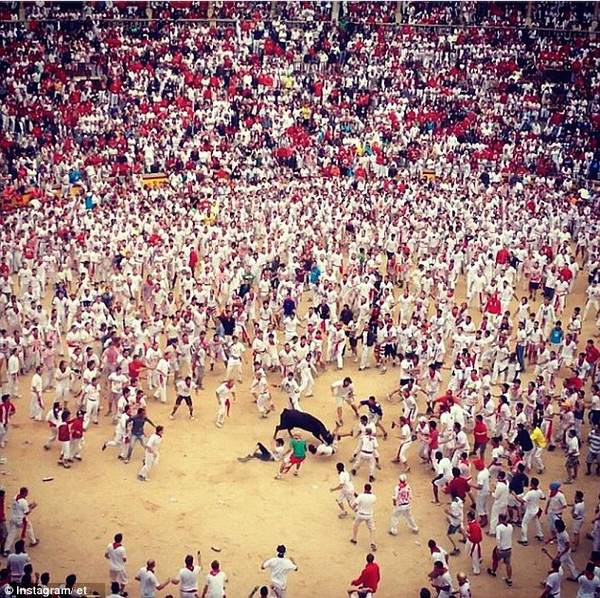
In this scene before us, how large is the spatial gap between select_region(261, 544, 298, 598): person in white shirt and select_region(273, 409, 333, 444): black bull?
4.52 m

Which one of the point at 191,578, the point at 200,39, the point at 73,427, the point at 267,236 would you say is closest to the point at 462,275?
the point at 267,236

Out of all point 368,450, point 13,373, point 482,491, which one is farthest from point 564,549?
point 13,373

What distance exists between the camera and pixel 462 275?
1064 inches

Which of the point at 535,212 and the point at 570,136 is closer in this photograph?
the point at 535,212

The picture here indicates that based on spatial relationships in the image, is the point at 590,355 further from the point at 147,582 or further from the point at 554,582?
the point at 147,582

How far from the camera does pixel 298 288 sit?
22.5 m

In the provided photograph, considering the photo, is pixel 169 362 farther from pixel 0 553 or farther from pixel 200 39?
pixel 200 39

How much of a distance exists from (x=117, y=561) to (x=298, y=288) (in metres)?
11.1

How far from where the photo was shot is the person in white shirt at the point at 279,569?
12.2 meters

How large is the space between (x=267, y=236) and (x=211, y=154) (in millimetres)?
9676

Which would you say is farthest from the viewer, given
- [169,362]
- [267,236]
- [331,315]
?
[267,236]

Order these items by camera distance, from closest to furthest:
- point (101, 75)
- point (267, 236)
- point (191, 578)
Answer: point (191, 578)
point (267, 236)
point (101, 75)

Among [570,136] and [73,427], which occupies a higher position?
[570,136]

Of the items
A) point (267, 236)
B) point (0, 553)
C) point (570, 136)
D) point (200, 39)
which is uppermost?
point (200, 39)
